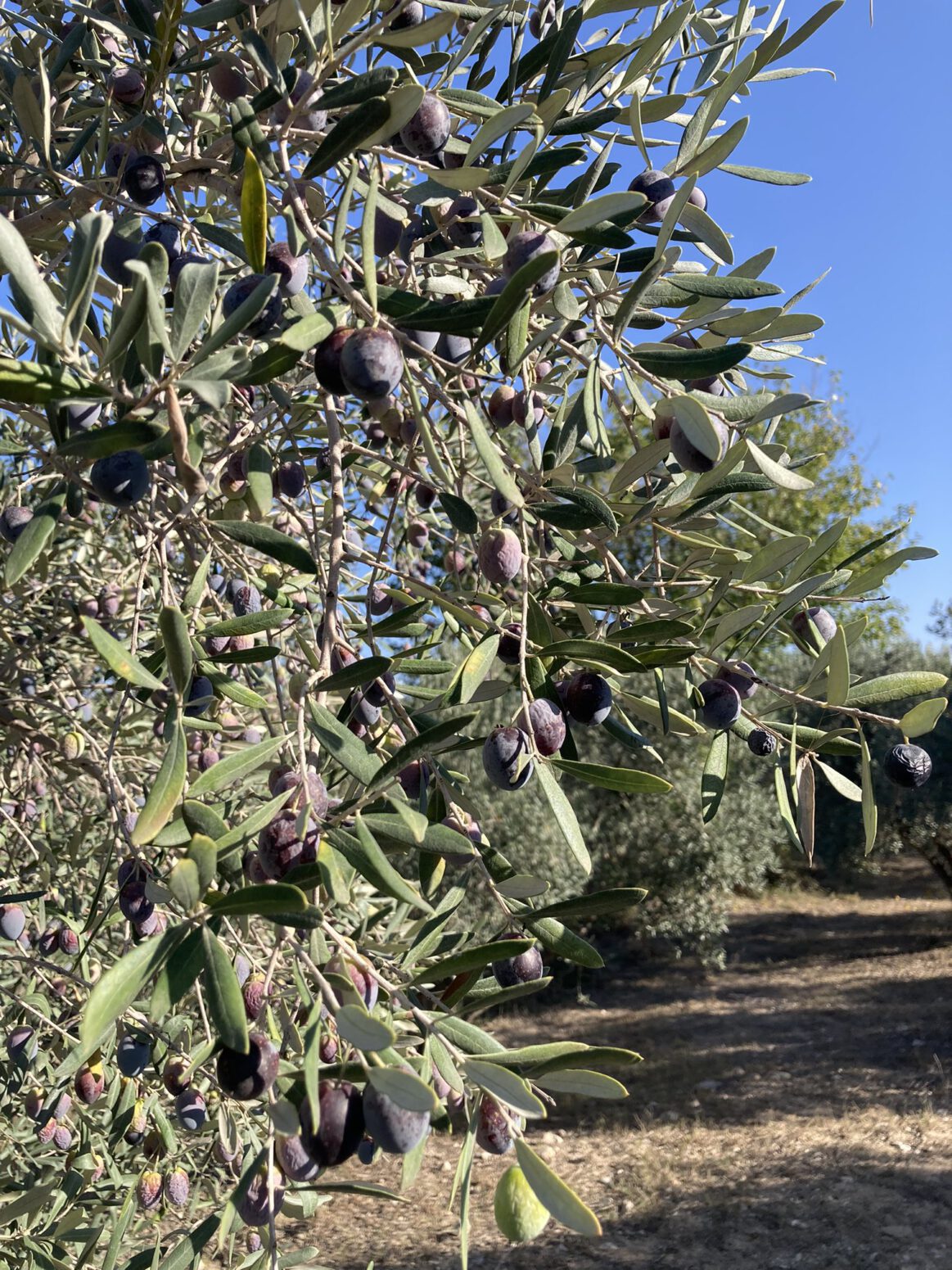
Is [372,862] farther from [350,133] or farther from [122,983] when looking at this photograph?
[350,133]

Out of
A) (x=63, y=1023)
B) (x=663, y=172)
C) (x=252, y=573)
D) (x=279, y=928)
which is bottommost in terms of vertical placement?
(x=63, y=1023)

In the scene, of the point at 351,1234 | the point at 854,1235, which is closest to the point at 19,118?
the point at 854,1235

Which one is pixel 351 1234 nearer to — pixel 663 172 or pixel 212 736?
pixel 212 736

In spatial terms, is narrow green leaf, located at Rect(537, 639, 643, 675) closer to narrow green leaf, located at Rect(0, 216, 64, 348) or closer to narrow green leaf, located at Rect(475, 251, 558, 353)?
narrow green leaf, located at Rect(475, 251, 558, 353)

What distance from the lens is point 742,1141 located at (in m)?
7.23

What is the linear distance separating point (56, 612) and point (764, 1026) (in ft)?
31.7

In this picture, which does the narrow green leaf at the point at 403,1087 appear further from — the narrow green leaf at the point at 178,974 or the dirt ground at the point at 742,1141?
the dirt ground at the point at 742,1141

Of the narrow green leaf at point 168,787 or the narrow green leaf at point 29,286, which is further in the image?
the narrow green leaf at point 168,787

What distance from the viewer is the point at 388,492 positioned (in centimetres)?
223

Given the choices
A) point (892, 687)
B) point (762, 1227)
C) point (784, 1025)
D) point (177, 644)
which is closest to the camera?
point (177, 644)

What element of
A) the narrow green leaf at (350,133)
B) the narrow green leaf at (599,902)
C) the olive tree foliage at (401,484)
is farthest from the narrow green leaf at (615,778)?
the narrow green leaf at (350,133)

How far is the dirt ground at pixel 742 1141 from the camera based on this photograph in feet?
18.8

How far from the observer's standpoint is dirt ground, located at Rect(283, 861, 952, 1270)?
5.72 meters

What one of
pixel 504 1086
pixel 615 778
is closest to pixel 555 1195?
pixel 504 1086
